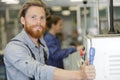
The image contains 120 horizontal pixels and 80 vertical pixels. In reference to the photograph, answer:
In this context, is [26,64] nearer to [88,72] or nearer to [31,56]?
[31,56]

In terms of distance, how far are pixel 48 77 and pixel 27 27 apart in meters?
0.34

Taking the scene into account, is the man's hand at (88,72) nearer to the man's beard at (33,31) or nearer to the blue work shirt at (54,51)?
the man's beard at (33,31)

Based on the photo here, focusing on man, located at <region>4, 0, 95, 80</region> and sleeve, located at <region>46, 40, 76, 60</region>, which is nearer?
man, located at <region>4, 0, 95, 80</region>

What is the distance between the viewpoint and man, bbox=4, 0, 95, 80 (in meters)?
1.26

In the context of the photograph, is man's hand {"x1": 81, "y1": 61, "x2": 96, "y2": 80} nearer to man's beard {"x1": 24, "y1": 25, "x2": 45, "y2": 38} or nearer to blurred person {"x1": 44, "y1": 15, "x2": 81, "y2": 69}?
man's beard {"x1": 24, "y1": 25, "x2": 45, "y2": 38}

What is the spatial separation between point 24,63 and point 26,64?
0.01 metres

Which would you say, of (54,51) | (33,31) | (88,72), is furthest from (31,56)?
(54,51)

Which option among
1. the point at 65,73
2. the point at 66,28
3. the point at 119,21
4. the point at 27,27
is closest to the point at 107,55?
the point at 65,73

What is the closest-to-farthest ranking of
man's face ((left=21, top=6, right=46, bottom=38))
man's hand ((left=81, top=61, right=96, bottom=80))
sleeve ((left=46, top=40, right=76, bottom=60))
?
man's hand ((left=81, top=61, right=96, bottom=80))
man's face ((left=21, top=6, right=46, bottom=38))
sleeve ((left=46, top=40, right=76, bottom=60))

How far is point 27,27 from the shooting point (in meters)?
1.49

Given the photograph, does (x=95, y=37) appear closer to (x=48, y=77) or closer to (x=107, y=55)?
(x=107, y=55)

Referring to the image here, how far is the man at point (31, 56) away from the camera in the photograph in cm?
126

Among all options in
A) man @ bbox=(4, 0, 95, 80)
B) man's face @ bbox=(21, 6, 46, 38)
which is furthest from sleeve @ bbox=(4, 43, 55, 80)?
man's face @ bbox=(21, 6, 46, 38)

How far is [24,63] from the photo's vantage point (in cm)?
133
